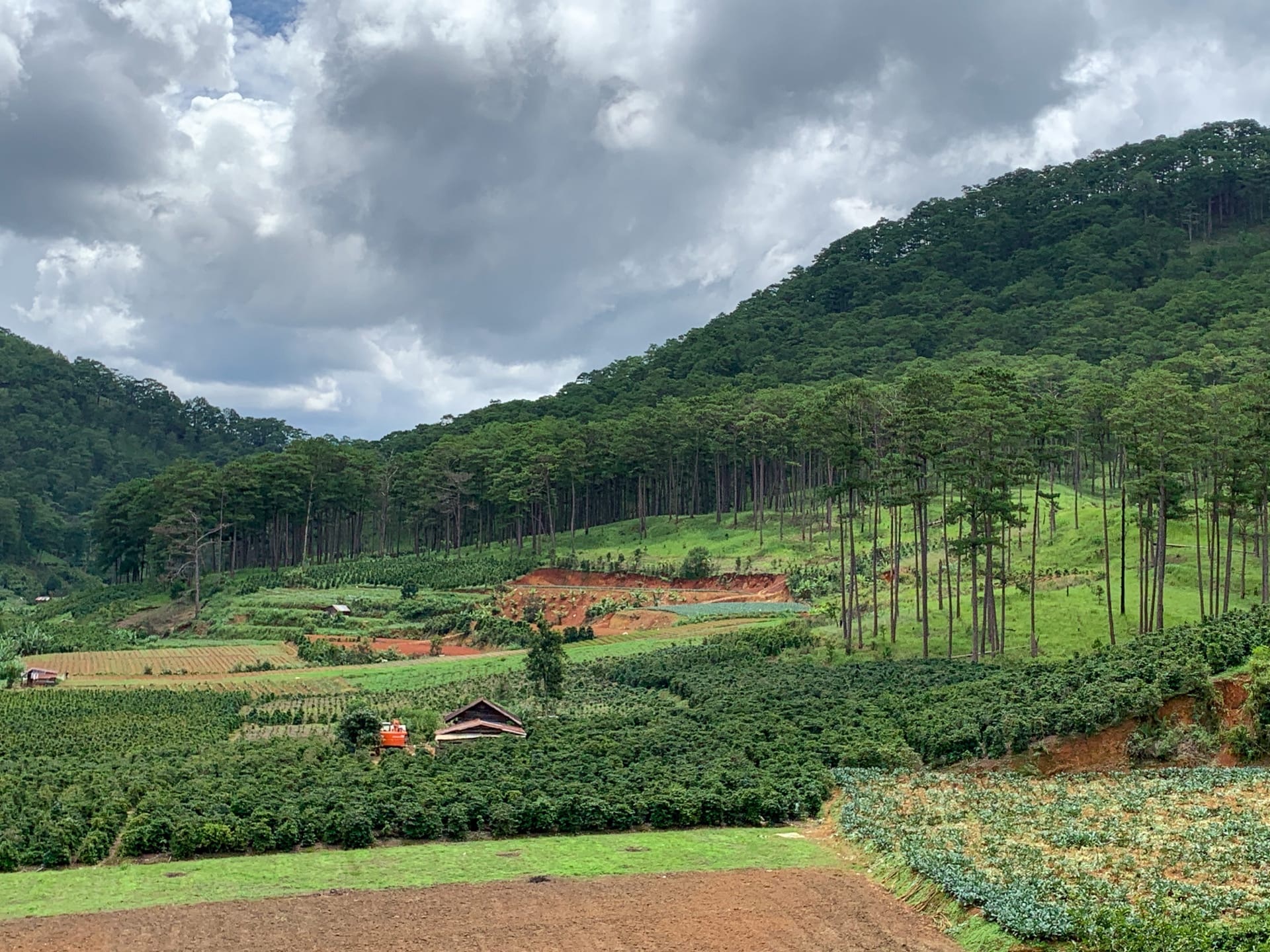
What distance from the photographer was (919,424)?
49.9m

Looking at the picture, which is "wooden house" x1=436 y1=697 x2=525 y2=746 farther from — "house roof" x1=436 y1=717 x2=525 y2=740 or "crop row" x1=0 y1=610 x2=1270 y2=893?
"crop row" x1=0 y1=610 x2=1270 y2=893

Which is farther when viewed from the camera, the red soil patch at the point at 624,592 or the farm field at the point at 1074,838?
the red soil patch at the point at 624,592

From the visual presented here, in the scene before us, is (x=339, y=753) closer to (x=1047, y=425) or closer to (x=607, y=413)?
(x=1047, y=425)

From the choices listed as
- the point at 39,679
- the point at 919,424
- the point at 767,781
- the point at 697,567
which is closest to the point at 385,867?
the point at 767,781

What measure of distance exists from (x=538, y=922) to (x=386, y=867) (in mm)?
5042

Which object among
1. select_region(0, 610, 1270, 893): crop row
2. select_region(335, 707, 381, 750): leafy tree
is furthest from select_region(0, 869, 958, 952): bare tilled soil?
select_region(335, 707, 381, 750): leafy tree

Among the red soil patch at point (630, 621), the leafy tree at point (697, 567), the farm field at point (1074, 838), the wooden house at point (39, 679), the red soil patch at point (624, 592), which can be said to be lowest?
the wooden house at point (39, 679)

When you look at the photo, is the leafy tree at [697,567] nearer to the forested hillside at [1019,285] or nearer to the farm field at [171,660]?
the farm field at [171,660]

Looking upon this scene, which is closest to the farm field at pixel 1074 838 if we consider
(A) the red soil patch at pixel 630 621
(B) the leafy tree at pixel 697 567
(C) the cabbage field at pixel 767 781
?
(C) the cabbage field at pixel 767 781

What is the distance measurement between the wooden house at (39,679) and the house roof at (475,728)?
32.4 meters

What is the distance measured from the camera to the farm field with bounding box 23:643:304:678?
65000mm

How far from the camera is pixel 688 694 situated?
4725 centimetres

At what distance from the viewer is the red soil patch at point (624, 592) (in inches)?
2894

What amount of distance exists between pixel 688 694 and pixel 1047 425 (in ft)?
74.8
